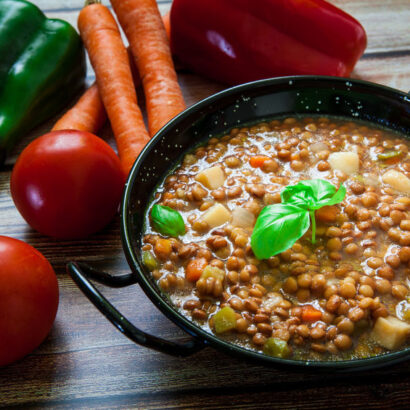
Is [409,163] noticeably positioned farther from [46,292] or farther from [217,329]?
[46,292]

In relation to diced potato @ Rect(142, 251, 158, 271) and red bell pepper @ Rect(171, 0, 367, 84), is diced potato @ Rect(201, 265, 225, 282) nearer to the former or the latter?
diced potato @ Rect(142, 251, 158, 271)

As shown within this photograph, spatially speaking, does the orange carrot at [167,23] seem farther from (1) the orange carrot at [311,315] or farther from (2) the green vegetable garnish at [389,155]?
(1) the orange carrot at [311,315]

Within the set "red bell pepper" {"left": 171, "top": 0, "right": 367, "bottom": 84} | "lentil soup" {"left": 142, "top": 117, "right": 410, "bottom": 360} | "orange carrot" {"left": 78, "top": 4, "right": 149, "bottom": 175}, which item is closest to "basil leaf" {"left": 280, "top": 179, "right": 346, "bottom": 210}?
"lentil soup" {"left": 142, "top": 117, "right": 410, "bottom": 360}

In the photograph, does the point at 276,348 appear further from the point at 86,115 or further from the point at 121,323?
the point at 86,115

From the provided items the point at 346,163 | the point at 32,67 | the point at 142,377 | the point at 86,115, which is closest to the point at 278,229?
the point at 346,163

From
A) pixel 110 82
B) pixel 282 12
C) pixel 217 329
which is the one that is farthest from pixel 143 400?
pixel 282 12

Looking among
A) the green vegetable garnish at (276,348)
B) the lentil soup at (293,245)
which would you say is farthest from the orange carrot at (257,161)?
the green vegetable garnish at (276,348)
